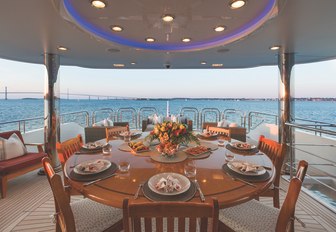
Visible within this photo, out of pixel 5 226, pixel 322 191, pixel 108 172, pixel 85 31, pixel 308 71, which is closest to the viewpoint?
pixel 108 172

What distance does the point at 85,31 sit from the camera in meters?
2.17

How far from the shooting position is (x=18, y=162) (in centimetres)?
243

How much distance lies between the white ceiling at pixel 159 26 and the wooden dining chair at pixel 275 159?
4.40ft

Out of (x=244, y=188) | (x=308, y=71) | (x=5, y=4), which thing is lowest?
(x=244, y=188)

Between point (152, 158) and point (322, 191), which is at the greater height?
point (152, 158)

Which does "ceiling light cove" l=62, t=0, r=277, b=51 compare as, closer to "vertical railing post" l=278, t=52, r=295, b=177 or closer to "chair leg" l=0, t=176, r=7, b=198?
"vertical railing post" l=278, t=52, r=295, b=177

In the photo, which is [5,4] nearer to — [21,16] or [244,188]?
[21,16]

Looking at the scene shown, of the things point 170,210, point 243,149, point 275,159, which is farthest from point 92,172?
point 275,159

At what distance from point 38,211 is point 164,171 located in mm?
1808

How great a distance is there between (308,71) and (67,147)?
36.6 ft

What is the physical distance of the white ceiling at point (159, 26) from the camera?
5.31 feet

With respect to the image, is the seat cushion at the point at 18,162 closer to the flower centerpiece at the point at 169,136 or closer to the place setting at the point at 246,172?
the flower centerpiece at the point at 169,136

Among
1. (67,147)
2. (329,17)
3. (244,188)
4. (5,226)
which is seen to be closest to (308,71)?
(329,17)

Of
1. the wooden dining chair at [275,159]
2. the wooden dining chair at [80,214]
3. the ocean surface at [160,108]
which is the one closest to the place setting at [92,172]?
the wooden dining chair at [80,214]
